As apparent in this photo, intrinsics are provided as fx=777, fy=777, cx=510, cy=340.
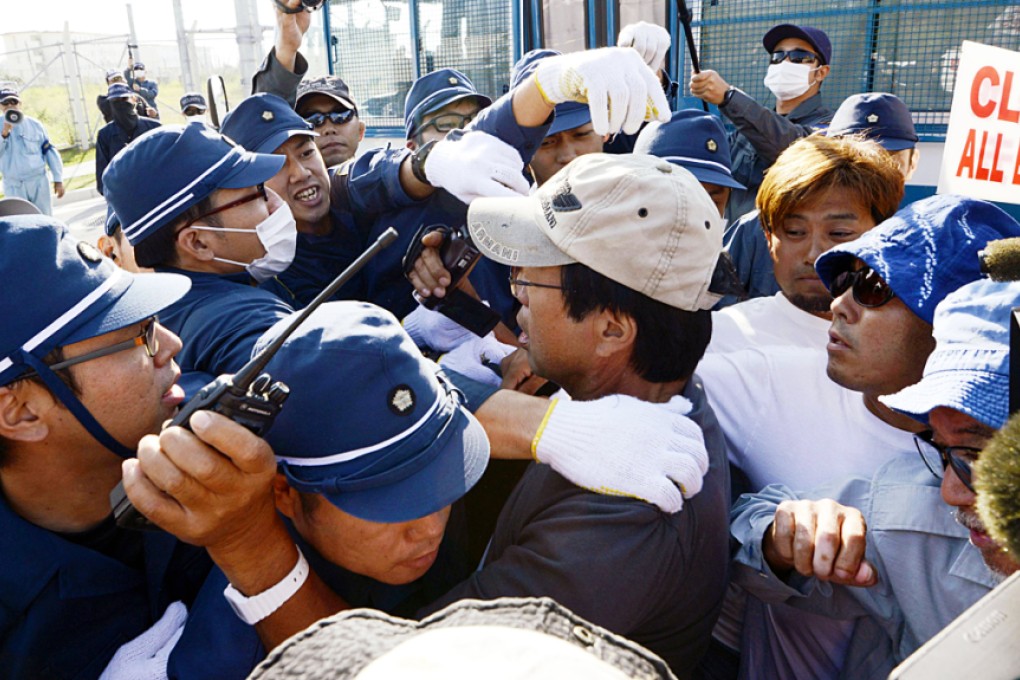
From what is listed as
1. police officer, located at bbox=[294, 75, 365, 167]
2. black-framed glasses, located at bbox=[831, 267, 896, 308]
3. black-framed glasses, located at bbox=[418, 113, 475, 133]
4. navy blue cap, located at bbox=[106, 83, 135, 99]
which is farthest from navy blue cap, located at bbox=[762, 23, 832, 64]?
navy blue cap, located at bbox=[106, 83, 135, 99]

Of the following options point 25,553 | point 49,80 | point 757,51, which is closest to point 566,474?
point 25,553

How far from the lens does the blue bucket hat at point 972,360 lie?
125 centimetres

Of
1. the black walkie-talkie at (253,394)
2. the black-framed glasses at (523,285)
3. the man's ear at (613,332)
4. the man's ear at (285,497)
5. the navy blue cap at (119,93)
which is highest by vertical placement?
the navy blue cap at (119,93)

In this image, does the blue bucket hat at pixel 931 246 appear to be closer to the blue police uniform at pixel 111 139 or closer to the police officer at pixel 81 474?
the police officer at pixel 81 474

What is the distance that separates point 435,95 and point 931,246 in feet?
9.20

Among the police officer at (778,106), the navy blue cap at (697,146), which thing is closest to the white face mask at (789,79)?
the police officer at (778,106)

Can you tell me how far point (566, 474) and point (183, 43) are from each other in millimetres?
18836

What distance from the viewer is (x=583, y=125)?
148 inches

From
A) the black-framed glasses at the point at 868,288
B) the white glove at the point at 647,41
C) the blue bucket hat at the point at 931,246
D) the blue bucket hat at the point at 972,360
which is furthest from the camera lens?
the white glove at the point at 647,41

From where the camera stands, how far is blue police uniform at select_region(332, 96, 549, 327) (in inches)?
128

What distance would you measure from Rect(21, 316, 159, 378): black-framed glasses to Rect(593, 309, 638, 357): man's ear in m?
1.00

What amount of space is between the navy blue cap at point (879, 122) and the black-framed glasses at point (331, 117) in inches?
110

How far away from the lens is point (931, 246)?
1.80 metres

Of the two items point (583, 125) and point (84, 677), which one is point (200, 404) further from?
point (583, 125)
